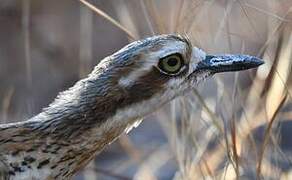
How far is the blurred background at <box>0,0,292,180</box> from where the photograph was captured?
4.74 meters

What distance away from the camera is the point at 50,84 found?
8.00m

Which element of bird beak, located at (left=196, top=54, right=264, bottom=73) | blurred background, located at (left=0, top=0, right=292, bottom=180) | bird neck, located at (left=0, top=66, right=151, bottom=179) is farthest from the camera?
blurred background, located at (left=0, top=0, right=292, bottom=180)

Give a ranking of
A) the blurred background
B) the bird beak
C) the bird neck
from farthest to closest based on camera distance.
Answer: the blurred background → the bird beak → the bird neck

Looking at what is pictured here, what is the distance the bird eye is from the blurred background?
1.48 feet

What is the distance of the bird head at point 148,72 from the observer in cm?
414

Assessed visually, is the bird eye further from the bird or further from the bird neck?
the bird neck

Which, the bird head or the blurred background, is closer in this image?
the bird head

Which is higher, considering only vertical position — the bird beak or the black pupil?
the black pupil

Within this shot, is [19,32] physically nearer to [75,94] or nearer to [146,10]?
[146,10]

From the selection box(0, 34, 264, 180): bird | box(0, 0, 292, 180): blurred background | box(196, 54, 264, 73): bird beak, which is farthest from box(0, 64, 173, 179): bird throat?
box(0, 0, 292, 180): blurred background

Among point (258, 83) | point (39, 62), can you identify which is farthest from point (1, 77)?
point (258, 83)

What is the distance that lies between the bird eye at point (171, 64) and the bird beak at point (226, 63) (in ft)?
0.35

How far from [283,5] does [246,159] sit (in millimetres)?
620

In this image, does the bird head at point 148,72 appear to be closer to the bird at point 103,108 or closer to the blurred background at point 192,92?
the bird at point 103,108
